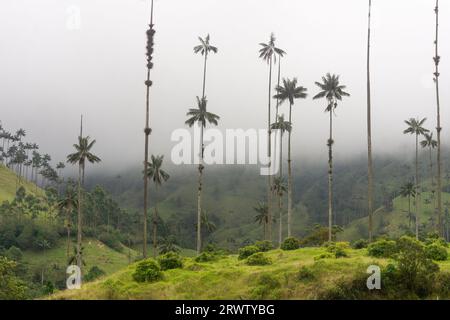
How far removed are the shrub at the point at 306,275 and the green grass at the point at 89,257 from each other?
4384 inches

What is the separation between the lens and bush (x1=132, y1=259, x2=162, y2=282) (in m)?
37.2

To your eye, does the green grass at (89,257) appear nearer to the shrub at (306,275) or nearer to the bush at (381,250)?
the bush at (381,250)

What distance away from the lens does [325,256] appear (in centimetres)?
4181

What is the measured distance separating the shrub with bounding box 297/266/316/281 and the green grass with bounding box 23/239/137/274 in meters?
111

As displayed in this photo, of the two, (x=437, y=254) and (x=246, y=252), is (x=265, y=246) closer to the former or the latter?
(x=246, y=252)

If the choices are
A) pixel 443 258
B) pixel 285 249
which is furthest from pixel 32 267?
pixel 443 258

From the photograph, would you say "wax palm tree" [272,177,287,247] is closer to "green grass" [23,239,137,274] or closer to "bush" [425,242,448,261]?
"bush" [425,242,448,261]

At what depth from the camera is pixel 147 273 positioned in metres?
37.3

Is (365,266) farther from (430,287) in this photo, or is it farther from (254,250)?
(254,250)

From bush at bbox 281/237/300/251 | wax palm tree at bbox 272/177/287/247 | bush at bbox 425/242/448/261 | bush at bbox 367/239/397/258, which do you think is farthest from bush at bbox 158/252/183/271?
wax palm tree at bbox 272/177/287/247

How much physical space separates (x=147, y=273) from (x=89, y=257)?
11689 centimetres

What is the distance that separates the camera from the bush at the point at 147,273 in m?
37.2

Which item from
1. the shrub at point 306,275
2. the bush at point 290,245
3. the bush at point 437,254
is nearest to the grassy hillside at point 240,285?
the shrub at point 306,275
